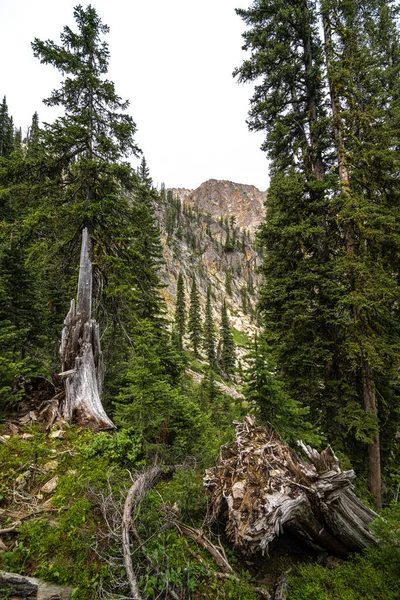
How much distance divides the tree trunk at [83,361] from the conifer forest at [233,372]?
5 centimetres

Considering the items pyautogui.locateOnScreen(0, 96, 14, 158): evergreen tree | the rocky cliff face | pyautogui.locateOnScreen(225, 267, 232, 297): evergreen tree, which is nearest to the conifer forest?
pyautogui.locateOnScreen(0, 96, 14, 158): evergreen tree

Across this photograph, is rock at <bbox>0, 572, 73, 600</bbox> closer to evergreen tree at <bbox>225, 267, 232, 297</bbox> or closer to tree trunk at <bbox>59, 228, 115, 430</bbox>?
tree trunk at <bbox>59, 228, 115, 430</bbox>

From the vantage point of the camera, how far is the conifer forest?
3.60m

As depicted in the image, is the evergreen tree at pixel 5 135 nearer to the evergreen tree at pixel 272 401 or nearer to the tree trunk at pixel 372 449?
the evergreen tree at pixel 272 401

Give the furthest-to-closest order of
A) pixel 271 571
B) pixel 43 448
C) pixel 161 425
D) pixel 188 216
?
pixel 188 216 < pixel 161 425 < pixel 43 448 < pixel 271 571

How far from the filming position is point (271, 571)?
385 centimetres

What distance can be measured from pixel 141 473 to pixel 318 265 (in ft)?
24.2

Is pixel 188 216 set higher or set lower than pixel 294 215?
higher

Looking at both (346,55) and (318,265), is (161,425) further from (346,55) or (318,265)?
(346,55)

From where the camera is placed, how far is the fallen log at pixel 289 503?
3.56 metres

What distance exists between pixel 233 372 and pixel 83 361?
4.73 meters

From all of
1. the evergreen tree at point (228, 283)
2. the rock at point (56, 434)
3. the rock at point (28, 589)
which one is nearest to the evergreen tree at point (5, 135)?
the rock at point (56, 434)

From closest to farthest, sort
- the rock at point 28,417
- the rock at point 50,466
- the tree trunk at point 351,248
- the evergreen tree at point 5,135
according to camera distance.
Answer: the rock at point 50,466 → the rock at point 28,417 → the tree trunk at point 351,248 → the evergreen tree at point 5,135

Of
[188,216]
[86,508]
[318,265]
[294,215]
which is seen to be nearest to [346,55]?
[294,215]
